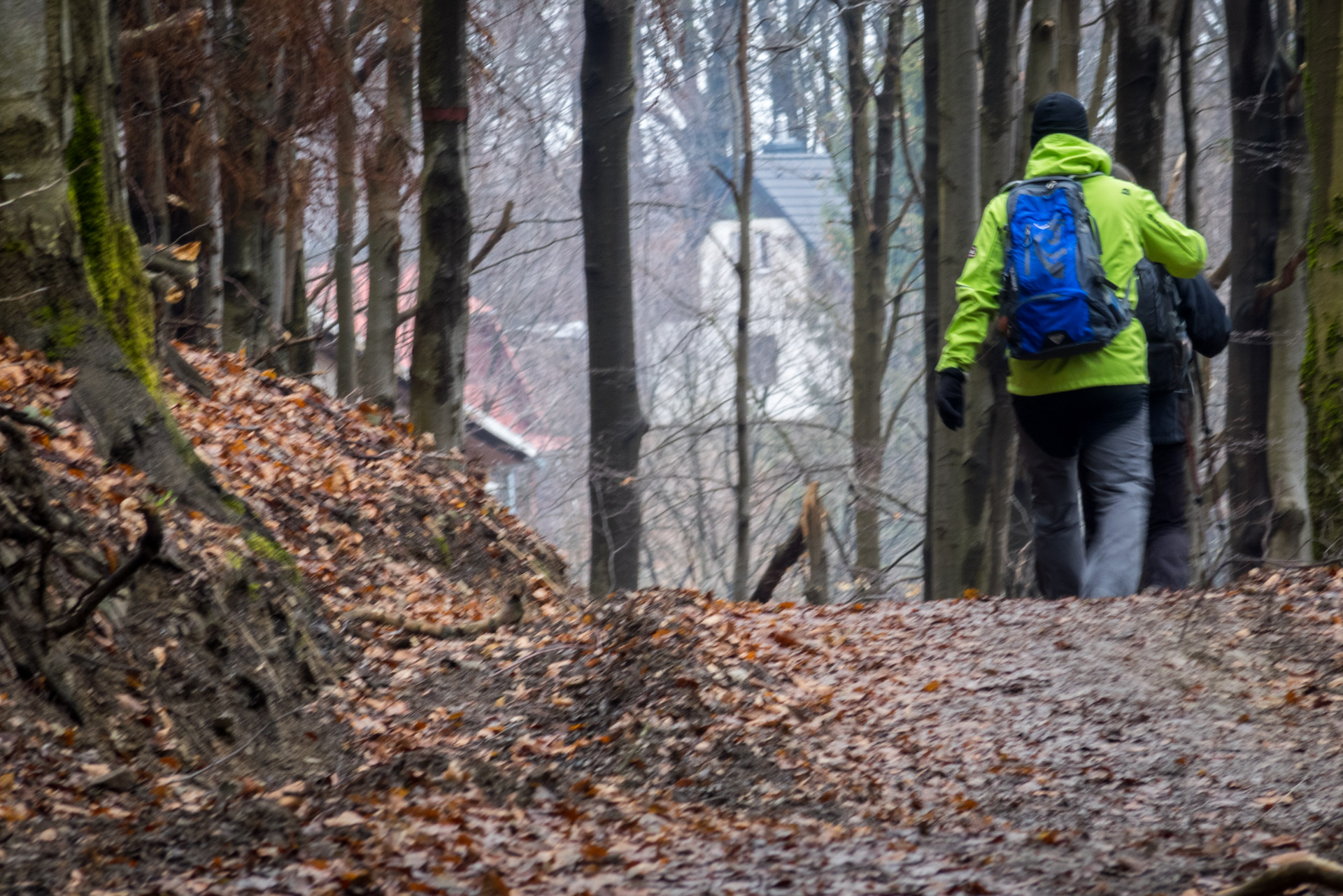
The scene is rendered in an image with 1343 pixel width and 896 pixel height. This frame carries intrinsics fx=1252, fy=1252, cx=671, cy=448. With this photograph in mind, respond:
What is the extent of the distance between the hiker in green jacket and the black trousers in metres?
0.35

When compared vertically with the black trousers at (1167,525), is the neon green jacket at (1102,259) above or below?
above

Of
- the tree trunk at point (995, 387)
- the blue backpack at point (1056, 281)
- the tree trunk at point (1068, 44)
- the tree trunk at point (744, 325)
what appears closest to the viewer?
the blue backpack at point (1056, 281)

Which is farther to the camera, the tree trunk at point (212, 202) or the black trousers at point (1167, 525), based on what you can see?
the tree trunk at point (212, 202)

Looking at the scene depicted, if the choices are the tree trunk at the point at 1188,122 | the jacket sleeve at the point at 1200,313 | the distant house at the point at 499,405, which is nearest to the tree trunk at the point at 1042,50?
the tree trunk at the point at 1188,122

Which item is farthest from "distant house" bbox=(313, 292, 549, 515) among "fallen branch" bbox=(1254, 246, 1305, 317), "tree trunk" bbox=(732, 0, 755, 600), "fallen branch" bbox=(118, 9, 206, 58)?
"fallen branch" bbox=(1254, 246, 1305, 317)

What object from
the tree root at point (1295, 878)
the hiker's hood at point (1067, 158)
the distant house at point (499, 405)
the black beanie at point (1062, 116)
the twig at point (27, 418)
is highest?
the black beanie at point (1062, 116)

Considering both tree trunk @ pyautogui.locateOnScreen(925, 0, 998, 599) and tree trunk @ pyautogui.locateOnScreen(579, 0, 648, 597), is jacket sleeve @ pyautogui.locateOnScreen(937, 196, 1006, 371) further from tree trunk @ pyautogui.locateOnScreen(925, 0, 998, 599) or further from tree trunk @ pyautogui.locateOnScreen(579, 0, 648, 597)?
tree trunk @ pyautogui.locateOnScreen(579, 0, 648, 597)

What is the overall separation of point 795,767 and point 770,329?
97.1ft

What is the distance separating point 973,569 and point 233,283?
6.15m

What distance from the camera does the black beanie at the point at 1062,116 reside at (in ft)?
20.2

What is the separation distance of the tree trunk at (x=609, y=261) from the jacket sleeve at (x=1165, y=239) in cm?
581

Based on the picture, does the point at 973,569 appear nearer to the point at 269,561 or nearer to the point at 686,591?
the point at 686,591

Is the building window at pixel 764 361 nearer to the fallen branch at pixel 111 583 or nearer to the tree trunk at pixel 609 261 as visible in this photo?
the tree trunk at pixel 609 261

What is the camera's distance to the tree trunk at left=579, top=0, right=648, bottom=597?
11.2 m
